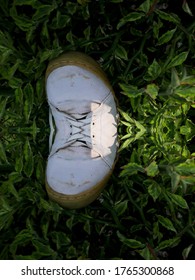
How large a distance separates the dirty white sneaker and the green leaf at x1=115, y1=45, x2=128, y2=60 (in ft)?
0.21

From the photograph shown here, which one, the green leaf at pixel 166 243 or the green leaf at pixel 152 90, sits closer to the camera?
the green leaf at pixel 152 90

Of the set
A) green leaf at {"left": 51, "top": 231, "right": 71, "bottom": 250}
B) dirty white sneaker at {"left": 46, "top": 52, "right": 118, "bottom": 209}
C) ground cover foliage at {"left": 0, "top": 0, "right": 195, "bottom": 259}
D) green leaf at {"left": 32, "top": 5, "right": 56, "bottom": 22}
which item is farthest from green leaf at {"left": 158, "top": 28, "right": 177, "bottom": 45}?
green leaf at {"left": 51, "top": 231, "right": 71, "bottom": 250}

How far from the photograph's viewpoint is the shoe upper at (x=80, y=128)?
3.85ft

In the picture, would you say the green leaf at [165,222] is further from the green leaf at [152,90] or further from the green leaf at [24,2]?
the green leaf at [24,2]

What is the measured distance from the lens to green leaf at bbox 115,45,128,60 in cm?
122

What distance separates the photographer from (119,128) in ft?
4.07

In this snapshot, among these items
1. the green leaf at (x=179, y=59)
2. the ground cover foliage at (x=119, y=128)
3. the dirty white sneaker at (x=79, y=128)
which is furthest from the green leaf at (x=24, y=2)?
the green leaf at (x=179, y=59)

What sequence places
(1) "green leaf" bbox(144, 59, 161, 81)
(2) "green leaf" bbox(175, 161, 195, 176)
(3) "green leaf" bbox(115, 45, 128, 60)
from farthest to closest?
(3) "green leaf" bbox(115, 45, 128, 60) < (1) "green leaf" bbox(144, 59, 161, 81) < (2) "green leaf" bbox(175, 161, 195, 176)

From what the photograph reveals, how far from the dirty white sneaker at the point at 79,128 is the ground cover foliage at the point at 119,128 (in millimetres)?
A: 45

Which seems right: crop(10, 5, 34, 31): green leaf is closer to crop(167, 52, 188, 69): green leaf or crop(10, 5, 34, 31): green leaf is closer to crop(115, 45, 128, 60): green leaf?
crop(115, 45, 128, 60): green leaf

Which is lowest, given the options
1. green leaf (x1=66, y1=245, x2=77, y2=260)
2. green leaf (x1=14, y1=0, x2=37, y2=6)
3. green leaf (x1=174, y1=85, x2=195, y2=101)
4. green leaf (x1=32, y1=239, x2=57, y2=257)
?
green leaf (x1=66, y1=245, x2=77, y2=260)

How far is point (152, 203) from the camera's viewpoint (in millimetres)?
1322

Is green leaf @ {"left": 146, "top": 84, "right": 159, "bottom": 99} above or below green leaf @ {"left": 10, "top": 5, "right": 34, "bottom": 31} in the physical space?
below

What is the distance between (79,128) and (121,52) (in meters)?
0.21
